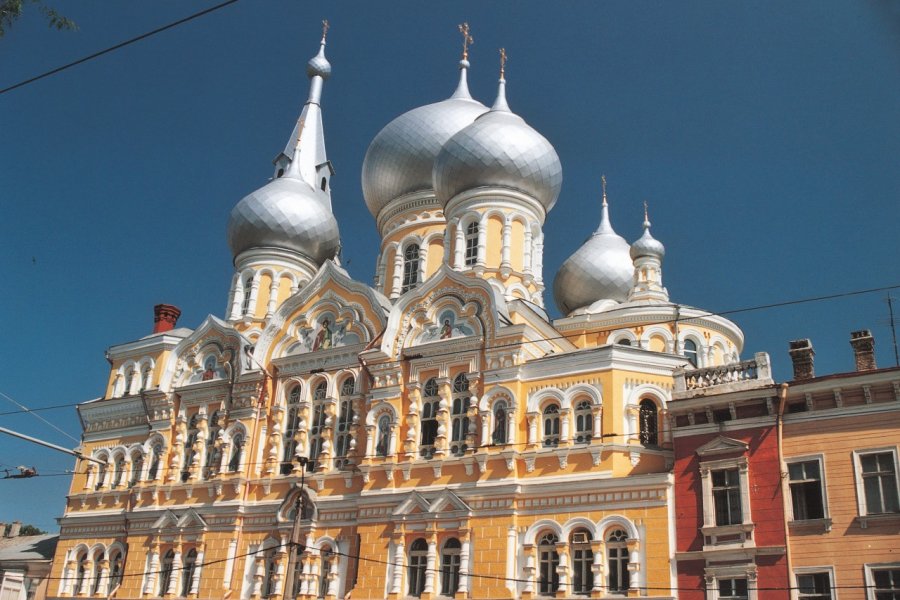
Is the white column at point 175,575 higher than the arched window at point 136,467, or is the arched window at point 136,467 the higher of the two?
the arched window at point 136,467

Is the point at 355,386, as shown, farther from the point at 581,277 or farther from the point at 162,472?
the point at 581,277

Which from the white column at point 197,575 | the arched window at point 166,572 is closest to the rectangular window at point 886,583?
the white column at point 197,575

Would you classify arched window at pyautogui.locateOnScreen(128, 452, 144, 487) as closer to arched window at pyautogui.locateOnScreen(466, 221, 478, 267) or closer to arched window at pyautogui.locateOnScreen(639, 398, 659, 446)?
arched window at pyautogui.locateOnScreen(466, 221, 478, 267)

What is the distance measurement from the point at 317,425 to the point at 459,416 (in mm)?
5207

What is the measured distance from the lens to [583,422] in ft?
80.1

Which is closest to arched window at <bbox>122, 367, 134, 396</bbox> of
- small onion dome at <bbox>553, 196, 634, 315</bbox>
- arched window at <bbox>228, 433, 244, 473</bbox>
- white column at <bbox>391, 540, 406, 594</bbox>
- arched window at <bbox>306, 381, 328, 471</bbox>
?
arched window at <bbox>228, 433, 244, 473</bbox>

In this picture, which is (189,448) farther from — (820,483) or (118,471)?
(820,483)

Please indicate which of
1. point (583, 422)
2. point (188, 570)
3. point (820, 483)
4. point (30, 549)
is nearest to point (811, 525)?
point (820, 483)

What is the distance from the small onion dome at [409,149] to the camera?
120 ft

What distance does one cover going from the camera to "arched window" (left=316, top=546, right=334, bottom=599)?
26641 mm

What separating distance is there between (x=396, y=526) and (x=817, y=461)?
35.9ft

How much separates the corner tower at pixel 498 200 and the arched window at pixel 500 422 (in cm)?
643

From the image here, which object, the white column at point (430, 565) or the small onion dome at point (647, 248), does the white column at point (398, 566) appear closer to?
the white column at point (430, 565)

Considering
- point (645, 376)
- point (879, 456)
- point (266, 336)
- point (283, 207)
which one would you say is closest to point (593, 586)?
point (645, 376)
